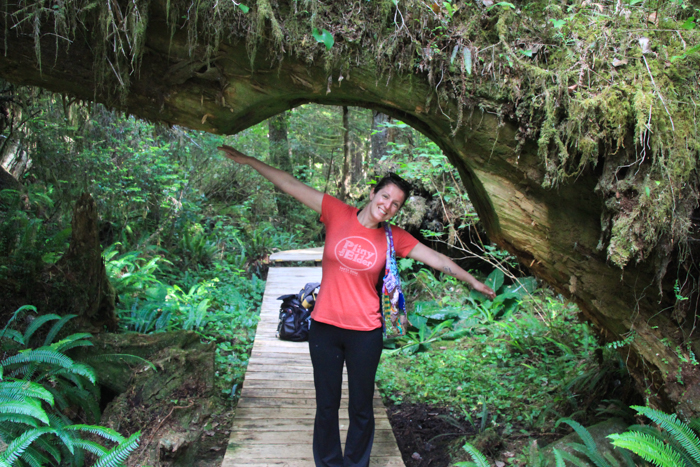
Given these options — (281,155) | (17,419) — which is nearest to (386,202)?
(17,419)

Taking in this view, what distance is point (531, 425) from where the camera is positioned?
4.30 m

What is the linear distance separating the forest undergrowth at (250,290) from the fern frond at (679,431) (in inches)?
44.3

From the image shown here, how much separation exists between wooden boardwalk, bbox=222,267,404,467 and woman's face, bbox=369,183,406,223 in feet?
6.42

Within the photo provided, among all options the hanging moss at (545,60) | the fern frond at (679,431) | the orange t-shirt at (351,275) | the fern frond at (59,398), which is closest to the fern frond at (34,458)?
the fern frond at (59,398)

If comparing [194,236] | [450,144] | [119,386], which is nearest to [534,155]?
[450,144]

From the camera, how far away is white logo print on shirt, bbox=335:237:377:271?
3070 mm

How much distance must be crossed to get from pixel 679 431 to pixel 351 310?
208cm

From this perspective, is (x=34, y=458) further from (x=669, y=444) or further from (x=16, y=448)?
(x=669, y=444)

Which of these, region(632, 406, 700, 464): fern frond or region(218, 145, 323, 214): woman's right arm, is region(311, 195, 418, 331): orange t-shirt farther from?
region(632, 406, 700, 464): fern frond

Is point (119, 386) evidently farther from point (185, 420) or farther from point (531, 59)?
point (531, 59)

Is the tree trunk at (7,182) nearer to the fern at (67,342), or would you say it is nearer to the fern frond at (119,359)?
the fern at (67,342)

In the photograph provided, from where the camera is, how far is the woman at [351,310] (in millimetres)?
3049

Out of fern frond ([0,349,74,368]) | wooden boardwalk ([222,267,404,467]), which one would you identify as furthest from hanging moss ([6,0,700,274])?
wooden boardwalk ([222,267,404,467])

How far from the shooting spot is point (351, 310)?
302cm
